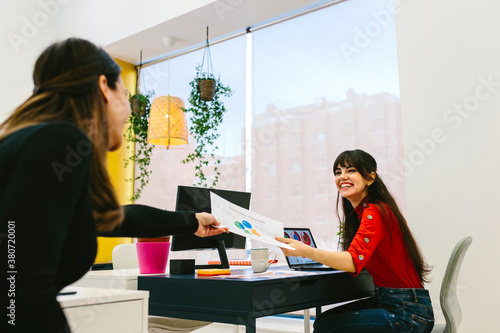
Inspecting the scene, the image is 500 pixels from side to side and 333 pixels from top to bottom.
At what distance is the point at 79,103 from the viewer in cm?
81

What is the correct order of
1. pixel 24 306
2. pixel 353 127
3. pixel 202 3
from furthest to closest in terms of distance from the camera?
pixel 202 3 < pixel 353 127 < pixel 24 306

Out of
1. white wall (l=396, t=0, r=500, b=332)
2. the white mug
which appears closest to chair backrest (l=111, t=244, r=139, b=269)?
the white mug

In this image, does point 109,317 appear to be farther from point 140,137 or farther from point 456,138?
point 140,137

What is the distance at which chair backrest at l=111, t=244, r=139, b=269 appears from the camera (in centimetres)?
315

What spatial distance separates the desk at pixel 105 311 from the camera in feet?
4.08

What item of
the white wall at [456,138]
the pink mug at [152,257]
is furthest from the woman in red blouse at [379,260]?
the white wall at [456,138]

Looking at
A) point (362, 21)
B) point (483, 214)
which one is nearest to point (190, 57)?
point (362, 21)

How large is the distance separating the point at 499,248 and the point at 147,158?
3476mm

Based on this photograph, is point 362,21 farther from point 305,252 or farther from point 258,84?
point 305,252

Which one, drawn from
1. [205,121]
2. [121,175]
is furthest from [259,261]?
[121,175]

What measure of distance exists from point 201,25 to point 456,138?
258cm

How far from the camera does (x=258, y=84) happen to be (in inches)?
166

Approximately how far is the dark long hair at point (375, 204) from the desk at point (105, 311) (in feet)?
3.73

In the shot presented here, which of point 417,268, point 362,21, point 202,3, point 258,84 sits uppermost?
point 202,3
